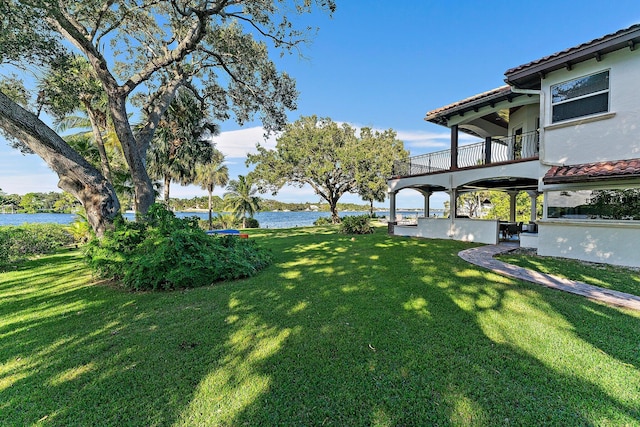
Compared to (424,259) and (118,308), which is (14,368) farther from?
(424,259)

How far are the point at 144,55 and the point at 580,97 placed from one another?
15.9 meters

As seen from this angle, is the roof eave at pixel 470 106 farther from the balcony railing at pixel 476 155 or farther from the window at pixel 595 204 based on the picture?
the window at pixel 595 204

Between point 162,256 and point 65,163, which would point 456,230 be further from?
point 65,163

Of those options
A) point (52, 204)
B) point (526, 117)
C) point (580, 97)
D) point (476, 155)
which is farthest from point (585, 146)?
point (52, 204)

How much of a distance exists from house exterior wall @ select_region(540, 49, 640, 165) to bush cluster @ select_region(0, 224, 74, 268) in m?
18.3

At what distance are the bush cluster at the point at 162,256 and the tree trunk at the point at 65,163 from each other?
55 centimetres

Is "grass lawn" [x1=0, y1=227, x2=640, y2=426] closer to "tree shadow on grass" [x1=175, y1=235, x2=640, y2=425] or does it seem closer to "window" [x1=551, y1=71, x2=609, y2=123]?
"tree shadow on grass" [x1=175, y1=235, x2=640, y2=425]

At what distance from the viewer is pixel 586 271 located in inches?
260

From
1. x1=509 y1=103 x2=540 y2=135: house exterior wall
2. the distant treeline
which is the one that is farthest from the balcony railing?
the distant treeline

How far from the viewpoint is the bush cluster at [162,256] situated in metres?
5.66

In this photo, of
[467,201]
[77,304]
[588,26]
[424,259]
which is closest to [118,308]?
[77,304]

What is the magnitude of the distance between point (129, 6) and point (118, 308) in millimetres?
9721

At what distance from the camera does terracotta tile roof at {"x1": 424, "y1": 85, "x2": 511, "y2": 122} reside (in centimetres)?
1044

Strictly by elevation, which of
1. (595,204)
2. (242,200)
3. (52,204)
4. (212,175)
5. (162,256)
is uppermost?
(212,175)
